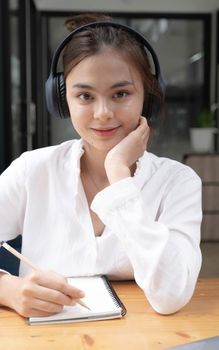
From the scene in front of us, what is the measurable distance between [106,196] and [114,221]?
0.05 meters

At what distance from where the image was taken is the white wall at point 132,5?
501 cm

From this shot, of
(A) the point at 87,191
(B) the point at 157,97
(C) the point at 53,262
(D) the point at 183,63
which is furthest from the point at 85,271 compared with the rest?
(D) the point at 183,63

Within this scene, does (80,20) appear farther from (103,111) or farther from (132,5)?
(132,5)

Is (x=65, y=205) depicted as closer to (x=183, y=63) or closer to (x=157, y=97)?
(x=157, y=97)

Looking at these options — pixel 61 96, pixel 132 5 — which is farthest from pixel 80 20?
pixel 132 5

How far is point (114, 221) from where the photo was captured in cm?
91

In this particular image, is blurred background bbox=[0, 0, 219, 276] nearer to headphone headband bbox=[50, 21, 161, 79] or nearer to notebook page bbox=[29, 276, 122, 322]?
headphone headband bbox=[50, 21, 161, 79]

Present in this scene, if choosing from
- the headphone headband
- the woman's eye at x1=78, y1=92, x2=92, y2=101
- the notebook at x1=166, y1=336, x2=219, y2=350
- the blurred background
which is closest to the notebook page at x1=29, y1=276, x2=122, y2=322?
the notebook at x1=166, y1=336, x2=219, y2=350

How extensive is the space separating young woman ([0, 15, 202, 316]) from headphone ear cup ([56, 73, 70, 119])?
3 centimetres

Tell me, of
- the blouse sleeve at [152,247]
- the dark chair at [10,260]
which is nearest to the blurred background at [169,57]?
the dark chair at [10,260]

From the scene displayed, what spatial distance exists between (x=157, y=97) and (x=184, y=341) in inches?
25.8

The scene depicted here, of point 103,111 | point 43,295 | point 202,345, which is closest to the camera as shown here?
point 202,345

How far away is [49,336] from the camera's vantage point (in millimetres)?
698

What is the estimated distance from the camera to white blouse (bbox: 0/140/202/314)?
882 mm
